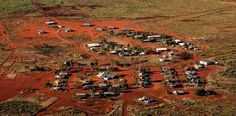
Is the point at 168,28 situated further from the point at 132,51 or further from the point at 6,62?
the point at 6,62

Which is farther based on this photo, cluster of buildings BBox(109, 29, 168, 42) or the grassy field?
cluster of buildings BBox(109, 29, 168, 42)

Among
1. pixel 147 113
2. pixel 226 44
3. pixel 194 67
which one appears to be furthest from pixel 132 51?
pixel 147 113

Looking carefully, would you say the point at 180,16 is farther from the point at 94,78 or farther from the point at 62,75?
the point at 62,75

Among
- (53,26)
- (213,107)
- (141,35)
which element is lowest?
(213,107)

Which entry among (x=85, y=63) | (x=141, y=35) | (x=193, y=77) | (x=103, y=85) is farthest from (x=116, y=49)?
(x=193, y=77)

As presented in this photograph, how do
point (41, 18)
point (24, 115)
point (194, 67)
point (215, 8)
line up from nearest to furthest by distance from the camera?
1. point (24, 115)
2. point (194, 67)
3. point (41, 18)
4. point (215, 8)

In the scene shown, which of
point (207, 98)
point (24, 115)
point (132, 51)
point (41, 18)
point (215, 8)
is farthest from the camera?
point (215, 8)

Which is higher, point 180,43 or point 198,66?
point 180,43

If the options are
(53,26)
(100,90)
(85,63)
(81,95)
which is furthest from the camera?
Result: (53,26)

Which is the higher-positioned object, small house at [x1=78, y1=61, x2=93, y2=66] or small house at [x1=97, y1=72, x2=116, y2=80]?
small house at [x1=78, y1=61, x2=93, y2=66]

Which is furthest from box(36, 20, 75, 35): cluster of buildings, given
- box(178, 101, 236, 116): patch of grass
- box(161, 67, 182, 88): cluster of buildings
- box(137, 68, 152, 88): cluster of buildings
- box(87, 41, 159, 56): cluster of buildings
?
box(178, 101, 236, 116): patch of grass

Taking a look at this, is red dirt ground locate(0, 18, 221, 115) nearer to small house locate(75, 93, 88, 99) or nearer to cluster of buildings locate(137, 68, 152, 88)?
cluster of buildings locate(137, 68, 152, 88)
